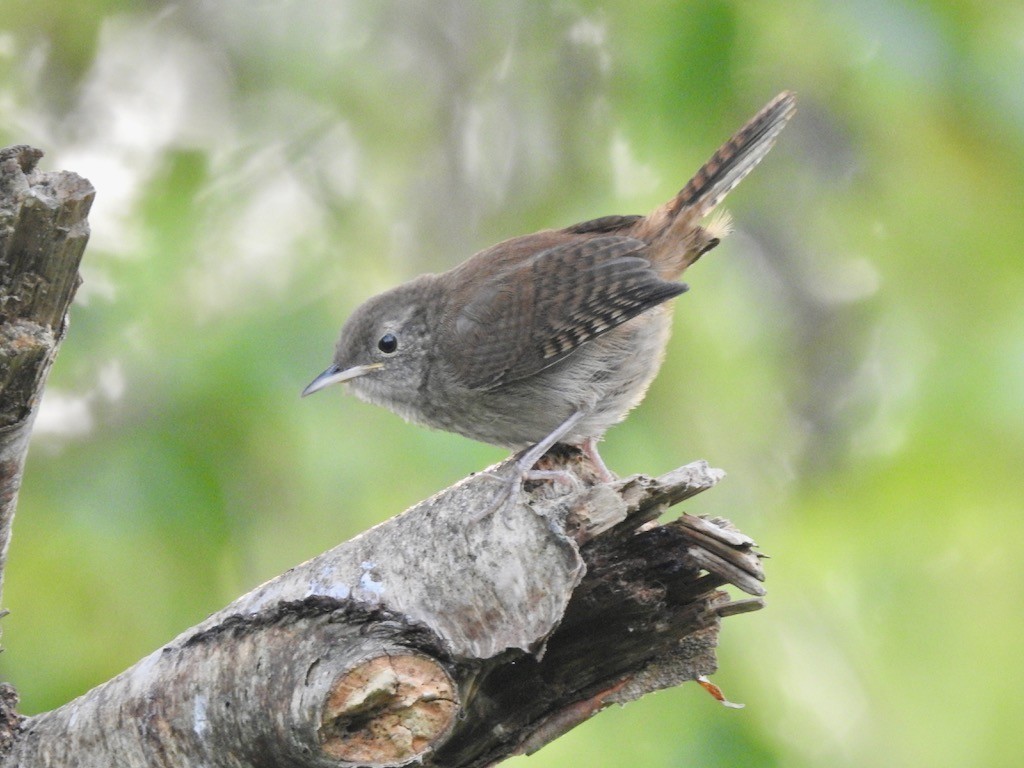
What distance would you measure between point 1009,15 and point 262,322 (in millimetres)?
2830

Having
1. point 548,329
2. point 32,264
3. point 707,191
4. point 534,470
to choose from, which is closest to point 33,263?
point 32,264

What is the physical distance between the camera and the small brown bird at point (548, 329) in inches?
157

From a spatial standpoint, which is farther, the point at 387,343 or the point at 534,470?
the point at 387,343

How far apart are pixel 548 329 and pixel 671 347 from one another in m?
0.57

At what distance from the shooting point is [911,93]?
3658 mm

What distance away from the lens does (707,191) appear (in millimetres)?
4043

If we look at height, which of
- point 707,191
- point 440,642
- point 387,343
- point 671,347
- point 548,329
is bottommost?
point 440,642

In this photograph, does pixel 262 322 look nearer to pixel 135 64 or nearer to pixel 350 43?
pixel 350 43

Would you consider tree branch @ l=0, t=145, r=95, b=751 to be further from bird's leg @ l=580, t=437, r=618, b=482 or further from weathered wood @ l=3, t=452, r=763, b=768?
bird's leg @ l=580, t=437, r=618, b=482

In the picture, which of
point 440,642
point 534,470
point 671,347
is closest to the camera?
point 440,642

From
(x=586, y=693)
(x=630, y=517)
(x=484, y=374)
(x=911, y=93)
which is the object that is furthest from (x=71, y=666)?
(x=911, y=93)

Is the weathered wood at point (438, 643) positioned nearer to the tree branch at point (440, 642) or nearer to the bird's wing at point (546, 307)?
the tree branch at point (440, 642)

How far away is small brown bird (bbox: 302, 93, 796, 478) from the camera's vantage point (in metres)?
3.99

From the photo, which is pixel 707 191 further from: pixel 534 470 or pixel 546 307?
pixel 534 470
